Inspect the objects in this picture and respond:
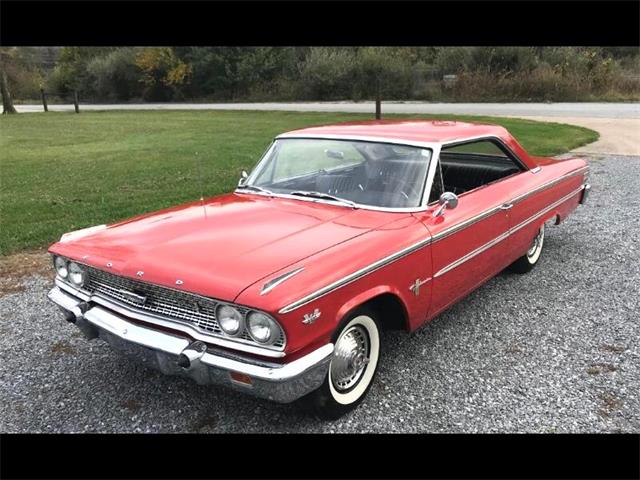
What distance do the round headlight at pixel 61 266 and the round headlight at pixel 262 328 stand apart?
1.45m

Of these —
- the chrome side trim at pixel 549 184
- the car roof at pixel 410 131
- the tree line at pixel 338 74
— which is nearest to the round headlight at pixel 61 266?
the car roof at pixel 410 131

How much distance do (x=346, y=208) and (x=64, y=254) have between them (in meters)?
1.72

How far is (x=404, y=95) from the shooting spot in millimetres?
27688

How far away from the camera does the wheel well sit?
304 centimetres

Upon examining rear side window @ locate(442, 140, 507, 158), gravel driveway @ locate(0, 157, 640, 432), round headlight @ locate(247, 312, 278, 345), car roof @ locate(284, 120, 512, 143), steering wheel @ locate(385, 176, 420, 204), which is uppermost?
car roof @ locate(284, 120, 512, 143)

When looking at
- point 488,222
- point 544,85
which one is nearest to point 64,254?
point 488,222

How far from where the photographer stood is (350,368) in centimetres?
294

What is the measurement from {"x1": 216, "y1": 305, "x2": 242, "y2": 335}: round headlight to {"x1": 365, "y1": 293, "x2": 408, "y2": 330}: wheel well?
0.85 meters

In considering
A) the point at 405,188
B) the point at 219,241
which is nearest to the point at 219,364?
the point at 219,241

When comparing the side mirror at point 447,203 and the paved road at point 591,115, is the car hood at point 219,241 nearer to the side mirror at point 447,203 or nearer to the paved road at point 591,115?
the side mirror at point 447,203

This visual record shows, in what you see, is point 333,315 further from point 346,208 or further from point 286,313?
point 346,208

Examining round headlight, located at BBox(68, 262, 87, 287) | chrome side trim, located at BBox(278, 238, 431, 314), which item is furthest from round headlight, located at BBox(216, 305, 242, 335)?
round headlight, located at BBox(68, 262, 87, 287)

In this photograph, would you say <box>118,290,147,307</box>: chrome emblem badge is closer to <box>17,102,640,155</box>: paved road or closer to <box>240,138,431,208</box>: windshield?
<box>240,138,431,208</box>: windshield

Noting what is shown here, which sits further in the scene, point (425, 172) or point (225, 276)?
point (425, 172)
